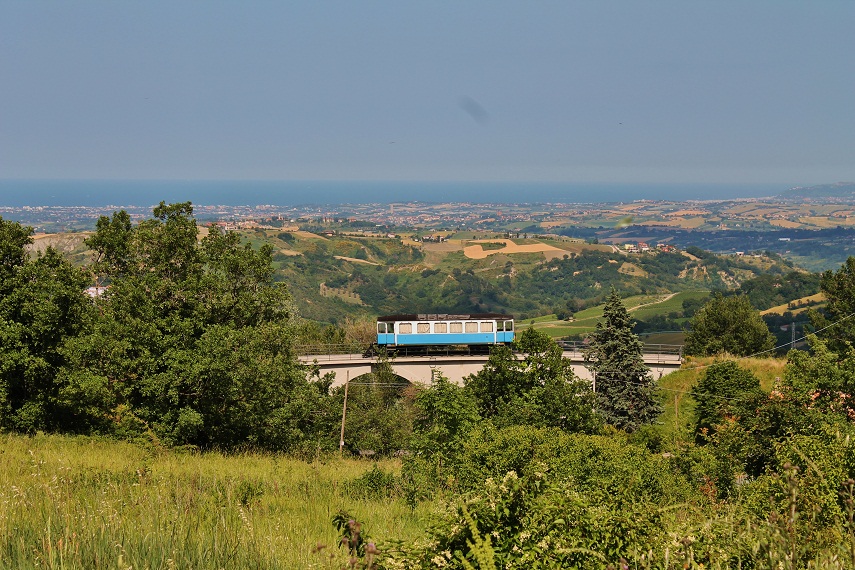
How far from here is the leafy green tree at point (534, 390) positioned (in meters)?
20.2

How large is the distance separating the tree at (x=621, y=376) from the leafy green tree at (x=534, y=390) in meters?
5.70

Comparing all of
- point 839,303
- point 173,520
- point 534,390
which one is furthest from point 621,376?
point 173,520

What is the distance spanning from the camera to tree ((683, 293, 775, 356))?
39281mm

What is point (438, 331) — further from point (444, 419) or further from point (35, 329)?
point (35, 329)

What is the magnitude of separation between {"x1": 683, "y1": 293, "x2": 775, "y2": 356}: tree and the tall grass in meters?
35.3

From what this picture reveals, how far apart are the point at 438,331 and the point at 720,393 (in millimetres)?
15639

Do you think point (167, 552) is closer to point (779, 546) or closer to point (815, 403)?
point (779, 546)

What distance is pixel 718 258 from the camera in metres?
160

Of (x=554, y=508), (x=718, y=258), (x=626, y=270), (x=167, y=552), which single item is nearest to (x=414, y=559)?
(x=554, y=508)

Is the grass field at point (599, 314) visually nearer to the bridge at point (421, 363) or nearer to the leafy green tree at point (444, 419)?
the bridge at point (421, 363)

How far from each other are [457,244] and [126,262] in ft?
537

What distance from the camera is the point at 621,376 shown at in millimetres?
28016


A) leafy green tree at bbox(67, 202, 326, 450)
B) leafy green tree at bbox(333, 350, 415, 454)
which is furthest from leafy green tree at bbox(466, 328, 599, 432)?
leafy green tree at bbox(67, 202, 326, 450)

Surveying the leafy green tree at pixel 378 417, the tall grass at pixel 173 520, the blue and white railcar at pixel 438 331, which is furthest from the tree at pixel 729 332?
the tall grass at pixel 173 520
